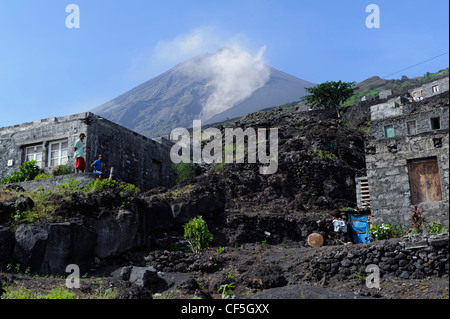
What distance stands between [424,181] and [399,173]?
0.87m

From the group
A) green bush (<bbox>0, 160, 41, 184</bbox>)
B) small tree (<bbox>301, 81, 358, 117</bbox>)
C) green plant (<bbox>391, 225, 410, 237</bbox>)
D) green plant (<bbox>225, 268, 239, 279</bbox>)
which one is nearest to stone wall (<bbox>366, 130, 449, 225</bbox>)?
green plant (<bbox>391, 225, 410, 237</bbox>)

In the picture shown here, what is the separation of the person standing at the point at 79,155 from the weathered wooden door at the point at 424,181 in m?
13.9

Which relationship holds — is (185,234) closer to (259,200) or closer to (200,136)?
(259,200)

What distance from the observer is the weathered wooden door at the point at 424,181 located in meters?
16.0

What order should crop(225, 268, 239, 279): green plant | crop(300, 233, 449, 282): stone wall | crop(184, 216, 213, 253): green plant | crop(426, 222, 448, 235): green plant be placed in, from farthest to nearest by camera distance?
crop(184, 216, 213, 253): green plant
crop(426, 222, 448, 235): green plant
crop(225, 268, 239, 279): green plant
crop(300, 233, 449, 282): stone wall

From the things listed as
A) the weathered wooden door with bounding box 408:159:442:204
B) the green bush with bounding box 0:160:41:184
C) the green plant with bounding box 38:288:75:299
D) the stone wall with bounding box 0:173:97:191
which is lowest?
the green plant with bounding box 38:288:75:299

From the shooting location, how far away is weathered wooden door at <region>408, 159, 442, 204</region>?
15961mm

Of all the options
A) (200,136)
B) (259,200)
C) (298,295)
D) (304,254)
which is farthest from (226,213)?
(200,136)

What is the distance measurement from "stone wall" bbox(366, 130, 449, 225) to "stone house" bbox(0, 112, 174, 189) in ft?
41.9

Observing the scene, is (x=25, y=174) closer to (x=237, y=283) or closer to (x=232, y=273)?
(x=232, y=273)

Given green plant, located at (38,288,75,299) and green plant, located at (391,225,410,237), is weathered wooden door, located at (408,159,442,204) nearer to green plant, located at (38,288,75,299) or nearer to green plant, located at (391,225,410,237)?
green plant, located at (391,225,410,237)

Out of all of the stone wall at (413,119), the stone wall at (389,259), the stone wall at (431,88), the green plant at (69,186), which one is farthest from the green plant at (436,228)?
the stone wall at (431,88)

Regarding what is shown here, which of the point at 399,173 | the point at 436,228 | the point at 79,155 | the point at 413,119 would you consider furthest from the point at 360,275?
the point at 413,119

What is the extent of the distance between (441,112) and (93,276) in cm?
2796
